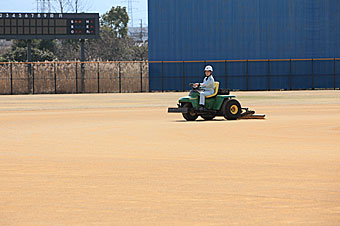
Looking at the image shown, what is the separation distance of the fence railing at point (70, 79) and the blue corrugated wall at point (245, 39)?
84.4 inches

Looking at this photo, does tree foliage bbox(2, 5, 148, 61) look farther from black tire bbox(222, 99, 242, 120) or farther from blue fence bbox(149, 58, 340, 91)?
black tire bbox(222, 99, 242, 120)

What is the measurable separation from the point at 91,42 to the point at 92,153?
95.2m

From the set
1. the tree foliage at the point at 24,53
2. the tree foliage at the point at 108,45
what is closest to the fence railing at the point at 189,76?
the tree foliage at the point at 24,53

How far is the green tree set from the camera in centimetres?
11388

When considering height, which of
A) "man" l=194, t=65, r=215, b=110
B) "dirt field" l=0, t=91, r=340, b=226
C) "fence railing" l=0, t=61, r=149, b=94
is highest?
"fence railing" l=0, t=61, r=149, b=94

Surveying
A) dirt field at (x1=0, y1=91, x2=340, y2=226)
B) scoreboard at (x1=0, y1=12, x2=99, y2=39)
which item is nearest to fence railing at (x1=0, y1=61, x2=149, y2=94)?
scoreboard at (x1=0, y1=12, x2=99, y2=39)

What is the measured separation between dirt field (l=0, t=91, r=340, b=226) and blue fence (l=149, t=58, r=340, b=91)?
4015 centimetres

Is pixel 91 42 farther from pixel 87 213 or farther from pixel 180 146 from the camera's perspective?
pixel 87 213

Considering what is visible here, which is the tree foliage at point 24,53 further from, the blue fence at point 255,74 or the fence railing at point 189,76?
the blue fence at point 255,74

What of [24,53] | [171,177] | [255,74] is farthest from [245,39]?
[171,177]

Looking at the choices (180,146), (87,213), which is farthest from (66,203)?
(180,146)

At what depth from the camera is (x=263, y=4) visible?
193 feet

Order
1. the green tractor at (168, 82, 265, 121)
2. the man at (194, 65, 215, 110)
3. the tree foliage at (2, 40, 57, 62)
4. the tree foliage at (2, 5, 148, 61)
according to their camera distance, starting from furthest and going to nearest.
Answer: the tree foliage at (2, 5, 148, 61) → the tree foliage at (2, 40, 57, 62) → the green tractor at (168, 82, 265, 121) → the man at (194, 65, 215, 110)

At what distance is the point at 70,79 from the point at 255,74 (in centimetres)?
1527
